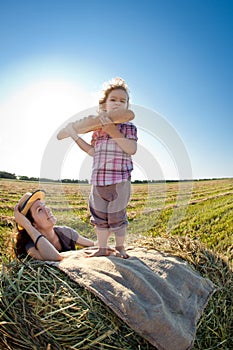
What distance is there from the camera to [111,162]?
111 inches

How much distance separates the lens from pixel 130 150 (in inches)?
111

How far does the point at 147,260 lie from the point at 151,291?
452mm

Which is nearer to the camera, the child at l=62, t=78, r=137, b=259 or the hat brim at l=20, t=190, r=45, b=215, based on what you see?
the hat brim at l=20, t=190, r=45, b=215

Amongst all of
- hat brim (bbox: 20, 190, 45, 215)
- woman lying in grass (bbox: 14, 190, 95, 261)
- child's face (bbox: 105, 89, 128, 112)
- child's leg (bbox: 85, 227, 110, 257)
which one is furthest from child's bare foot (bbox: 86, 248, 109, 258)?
child's face (bbox: 105, 89, 128, 112)

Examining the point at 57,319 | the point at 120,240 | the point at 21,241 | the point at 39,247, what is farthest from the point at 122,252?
the point at 57,319

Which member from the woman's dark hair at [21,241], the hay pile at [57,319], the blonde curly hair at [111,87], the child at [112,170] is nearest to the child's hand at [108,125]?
the child at [112,170]

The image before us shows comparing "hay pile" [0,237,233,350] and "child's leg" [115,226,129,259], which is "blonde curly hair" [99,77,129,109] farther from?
"hay pile" [0,237,233,350]

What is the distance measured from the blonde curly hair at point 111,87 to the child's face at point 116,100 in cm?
5

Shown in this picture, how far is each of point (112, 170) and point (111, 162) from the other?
7cm

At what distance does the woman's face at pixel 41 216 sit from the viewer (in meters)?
2.71

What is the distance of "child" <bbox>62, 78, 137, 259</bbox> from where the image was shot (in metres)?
2.81

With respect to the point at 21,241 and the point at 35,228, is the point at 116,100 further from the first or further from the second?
the point at 21,241

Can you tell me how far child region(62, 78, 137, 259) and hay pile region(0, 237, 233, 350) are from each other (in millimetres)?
803

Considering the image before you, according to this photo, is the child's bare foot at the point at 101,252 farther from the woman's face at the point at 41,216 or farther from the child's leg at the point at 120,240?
the woman's face at the point at 41,216
